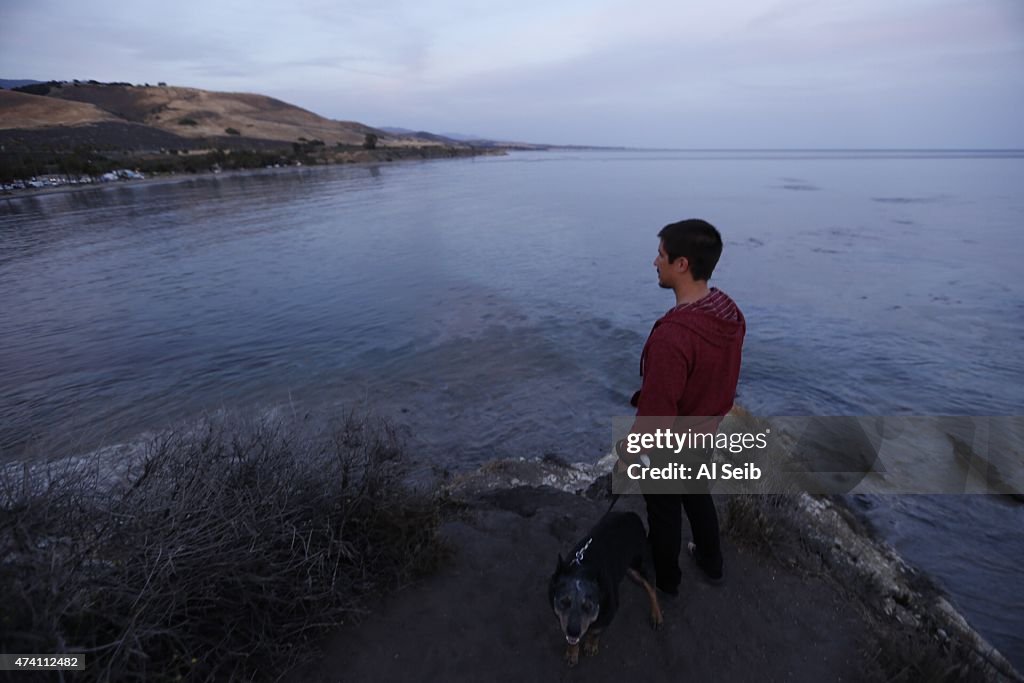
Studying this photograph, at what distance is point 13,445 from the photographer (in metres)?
6.68

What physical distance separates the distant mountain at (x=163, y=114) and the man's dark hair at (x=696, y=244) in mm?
86626

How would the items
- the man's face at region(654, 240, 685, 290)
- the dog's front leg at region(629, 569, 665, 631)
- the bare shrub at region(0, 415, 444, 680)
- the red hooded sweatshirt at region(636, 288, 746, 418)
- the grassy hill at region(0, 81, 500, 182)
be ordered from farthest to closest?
1. the grassy hill at region(0, 81, 500, 182)
2. the dog's front leg at region(629, 569, 665, 631)
3. the man's face at region(654, 240, 685, 290)
4. the red hooded sweatshirt at region(636, 288, 746, 418)
5. the bare shrub at region(0, 415, 444, 680)

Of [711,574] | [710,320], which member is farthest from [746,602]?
[710,320]

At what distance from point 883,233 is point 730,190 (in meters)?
23.7

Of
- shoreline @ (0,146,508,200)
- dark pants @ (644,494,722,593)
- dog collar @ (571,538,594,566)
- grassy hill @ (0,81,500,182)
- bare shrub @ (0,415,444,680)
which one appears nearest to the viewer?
bare shrub @ (0,415,444,680)

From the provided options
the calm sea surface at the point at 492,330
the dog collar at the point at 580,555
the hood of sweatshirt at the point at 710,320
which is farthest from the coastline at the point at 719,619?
the hood of sweatshirt at the point at 710,320

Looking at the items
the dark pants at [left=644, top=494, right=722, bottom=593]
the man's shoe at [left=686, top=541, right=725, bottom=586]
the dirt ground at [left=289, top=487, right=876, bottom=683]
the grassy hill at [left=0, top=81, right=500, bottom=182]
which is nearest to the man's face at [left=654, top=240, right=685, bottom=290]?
the dark pants at [left=644, top=494, right=722, bottom=593]

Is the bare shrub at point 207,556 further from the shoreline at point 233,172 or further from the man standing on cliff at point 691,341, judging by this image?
the shoreline at point 233,172

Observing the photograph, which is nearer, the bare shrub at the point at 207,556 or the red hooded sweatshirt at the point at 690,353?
the bare shrub at the point at 207,556

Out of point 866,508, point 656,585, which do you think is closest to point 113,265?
point 656,585

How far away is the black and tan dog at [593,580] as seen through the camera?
9.15 feet

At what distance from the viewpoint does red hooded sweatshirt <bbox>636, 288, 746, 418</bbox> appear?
2699mm

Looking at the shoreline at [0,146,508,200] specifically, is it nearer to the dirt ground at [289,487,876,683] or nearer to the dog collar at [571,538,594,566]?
the dirt ground at [289,487,876,683]

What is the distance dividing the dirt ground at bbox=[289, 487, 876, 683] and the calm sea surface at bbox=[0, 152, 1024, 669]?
7.25ft
